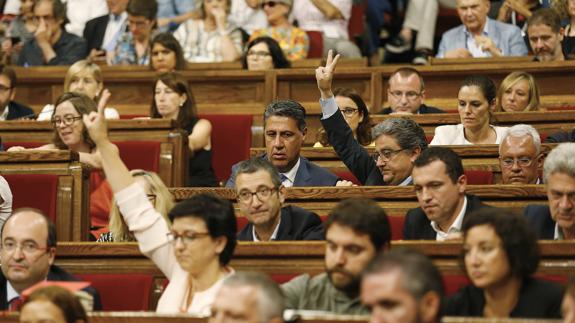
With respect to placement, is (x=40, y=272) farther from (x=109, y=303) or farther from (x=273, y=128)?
(x=273, y=128)

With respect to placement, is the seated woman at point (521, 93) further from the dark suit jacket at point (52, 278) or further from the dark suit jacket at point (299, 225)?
the dark suit jacket at point (52, 278)

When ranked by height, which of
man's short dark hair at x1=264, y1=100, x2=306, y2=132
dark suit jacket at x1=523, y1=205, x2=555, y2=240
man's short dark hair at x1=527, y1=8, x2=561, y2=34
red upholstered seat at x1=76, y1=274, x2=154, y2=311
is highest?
man's short dark hair at x1=527, y1=8, x2=561, y2=34

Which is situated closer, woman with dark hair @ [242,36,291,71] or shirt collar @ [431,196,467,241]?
shirt collar @ [431,196,467,241]

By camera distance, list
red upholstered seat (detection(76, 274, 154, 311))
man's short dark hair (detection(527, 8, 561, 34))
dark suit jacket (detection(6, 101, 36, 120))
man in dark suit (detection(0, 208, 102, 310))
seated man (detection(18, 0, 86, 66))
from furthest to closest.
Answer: seated man (detection(18, 0, 86, 66)), dark suit jacket (detection(6, 101, 36, 120)), man's short dark hair (detection(527, 8, 561, 34)), red upholstered seat (detection(76, 274, 154, 311)), man in dark suit (detection(0, 208, 102, 310))

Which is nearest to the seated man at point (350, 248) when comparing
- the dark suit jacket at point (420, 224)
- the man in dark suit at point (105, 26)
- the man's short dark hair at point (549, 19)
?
the dark suit jacket at point (420, 224)

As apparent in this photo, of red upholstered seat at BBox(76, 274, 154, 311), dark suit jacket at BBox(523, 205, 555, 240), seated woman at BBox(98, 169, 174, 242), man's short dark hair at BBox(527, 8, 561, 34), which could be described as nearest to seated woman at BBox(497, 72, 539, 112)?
man's short dark hair at BBox(527, 8, 561, 34)

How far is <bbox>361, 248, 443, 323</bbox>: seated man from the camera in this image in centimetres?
171

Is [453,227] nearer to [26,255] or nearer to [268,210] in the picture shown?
[268,210]

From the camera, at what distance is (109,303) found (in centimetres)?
249

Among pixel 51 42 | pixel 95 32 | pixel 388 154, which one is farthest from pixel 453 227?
pixel 95 32

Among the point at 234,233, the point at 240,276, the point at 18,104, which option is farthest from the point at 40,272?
the point at 18,104

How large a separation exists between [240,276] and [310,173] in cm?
128

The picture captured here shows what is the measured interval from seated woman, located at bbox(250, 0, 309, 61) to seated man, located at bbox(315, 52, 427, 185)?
1.41 metres

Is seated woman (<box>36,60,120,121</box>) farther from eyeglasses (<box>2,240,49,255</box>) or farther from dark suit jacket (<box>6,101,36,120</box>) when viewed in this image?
eyeglasses (<box>2,240,49,255</box>)
